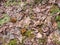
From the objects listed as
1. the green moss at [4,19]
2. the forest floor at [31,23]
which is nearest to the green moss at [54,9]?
the forest floor at [31,23]

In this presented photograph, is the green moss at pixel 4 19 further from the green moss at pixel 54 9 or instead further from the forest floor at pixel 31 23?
the green moss at pixel 54 9

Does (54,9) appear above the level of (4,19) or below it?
above

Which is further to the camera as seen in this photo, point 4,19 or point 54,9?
point 4,19

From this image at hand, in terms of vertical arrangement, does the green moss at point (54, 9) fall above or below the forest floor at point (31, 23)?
above

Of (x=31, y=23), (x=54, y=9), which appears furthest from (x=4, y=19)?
(x=54, y=9)

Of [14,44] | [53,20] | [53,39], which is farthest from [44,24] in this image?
[14,44]

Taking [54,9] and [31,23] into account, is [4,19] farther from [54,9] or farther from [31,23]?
[54,9]

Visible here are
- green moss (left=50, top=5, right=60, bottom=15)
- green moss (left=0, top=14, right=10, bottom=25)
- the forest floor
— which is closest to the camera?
the forest floor

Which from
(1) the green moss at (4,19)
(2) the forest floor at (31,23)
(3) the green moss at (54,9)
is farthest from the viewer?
(1) the green moss at (4,19)

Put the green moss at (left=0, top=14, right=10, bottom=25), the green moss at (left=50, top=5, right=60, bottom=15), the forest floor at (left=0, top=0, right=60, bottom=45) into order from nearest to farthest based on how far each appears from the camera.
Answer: the forest floor at (left=0, top=0, right=60, bottom=45) < the green moss at (left=50, top=5, right=60, bottom=15) < the green moss at (left=0, top=14, right=10, bottom=25)

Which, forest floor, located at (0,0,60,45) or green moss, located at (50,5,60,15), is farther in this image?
green moss, located at (50,5,60,15)

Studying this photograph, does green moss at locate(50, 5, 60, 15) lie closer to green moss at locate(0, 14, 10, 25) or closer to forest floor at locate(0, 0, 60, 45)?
forest floor at locate(0, 0, 60, 45)

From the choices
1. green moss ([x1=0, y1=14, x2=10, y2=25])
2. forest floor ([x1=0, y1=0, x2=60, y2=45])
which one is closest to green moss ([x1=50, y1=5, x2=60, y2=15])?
forest floor ([x1=0, y1=0, x2=60, y2=45])

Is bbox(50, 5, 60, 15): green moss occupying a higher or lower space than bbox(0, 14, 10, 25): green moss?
higher
